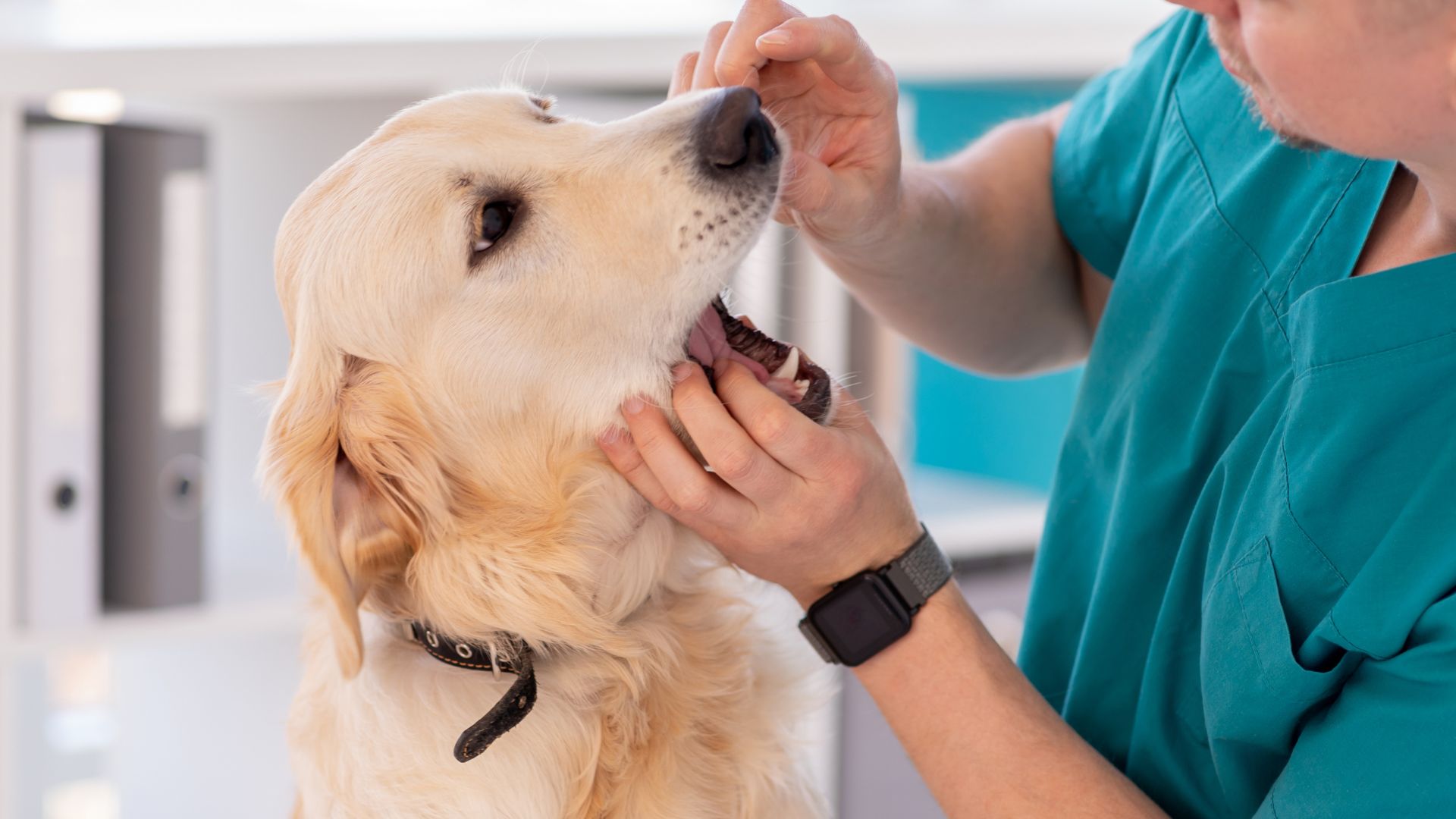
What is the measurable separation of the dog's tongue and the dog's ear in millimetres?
223

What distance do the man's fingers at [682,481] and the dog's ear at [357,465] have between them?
18 centimetres

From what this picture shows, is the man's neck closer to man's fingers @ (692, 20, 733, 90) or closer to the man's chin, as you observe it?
the man's chin

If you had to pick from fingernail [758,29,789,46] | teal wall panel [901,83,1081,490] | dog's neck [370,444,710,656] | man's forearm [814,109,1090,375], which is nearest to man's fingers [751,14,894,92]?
fingernail [758,29,789,46]

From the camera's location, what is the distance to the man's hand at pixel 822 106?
0.96 m

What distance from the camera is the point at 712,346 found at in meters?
1.02

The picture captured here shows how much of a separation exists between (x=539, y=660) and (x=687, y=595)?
15 cm

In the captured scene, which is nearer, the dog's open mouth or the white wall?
the dog's open mouth

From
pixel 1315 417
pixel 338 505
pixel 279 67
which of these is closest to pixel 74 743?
pixel 279 67

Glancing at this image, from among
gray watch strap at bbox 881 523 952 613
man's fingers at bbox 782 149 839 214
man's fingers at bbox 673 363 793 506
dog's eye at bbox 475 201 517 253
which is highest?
man's fingers at bbox 782 149 839 214

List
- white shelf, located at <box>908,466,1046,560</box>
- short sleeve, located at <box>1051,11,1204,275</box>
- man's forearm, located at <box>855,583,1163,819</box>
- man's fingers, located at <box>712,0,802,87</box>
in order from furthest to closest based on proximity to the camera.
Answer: white shelf, located at <box>908,466,1046,560</box> → short sleeve, located at <box>1051,11,1204,275</box> → man's fingers, located at <box>712,0,802,87</box> → man's forearm, located at <box>855,583,1163,819</box>

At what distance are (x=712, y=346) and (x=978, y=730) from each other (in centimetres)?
36

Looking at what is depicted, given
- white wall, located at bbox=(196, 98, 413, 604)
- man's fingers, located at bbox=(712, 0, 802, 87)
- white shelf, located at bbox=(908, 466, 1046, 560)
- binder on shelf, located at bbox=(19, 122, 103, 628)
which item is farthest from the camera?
white shelf, located at bbox=(908, 466, 1046, 560)

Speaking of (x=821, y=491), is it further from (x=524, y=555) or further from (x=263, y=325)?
(x=263, y=325)

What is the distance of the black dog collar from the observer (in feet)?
2.96
